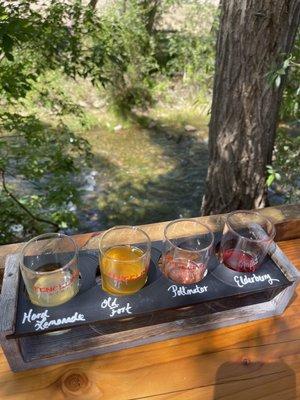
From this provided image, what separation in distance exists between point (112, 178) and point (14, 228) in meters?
2.01

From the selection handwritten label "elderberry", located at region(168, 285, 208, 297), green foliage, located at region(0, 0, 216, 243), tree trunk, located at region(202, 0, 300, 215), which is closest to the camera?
handwritten label "elderberry", located at region(168, 285, 208, 297)

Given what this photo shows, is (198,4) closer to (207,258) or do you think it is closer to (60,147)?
(60,147)

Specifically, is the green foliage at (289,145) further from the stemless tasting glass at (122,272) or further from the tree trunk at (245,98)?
the stemless tasting glass at (122,272)

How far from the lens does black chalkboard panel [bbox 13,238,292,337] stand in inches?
40.5

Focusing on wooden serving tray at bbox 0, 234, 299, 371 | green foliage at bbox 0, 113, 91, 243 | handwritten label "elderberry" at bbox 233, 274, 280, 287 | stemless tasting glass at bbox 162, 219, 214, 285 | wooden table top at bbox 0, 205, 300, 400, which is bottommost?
green foliage at bbox 0, 113, 91, 243

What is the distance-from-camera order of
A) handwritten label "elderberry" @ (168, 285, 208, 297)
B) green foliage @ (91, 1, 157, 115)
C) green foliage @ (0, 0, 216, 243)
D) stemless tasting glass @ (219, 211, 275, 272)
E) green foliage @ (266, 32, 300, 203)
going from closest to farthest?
handwritten label "elderberry" @ (168, 285, 208, 297), stemless tasting glass @ (219, 211, 275, 272), green foliage @ (0, 0, 216, 243), green foliage @ (266, 32, 300, 203), green foliage @ (91, 1, 157, 115)

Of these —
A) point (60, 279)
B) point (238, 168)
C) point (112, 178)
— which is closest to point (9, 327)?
point (60, 279)

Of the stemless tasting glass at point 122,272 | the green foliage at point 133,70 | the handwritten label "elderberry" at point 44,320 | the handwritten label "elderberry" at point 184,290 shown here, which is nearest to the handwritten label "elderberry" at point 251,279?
the handwritten label "elderberry" at point 184,290

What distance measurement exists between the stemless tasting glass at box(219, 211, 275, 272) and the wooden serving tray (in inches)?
1.4

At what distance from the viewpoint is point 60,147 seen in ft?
10.8

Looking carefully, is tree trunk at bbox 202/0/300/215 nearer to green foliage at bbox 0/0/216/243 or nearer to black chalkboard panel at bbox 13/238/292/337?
green foliage at bbox 0/0/216/243

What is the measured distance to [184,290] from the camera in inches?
44.1

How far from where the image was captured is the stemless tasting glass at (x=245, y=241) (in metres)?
1.22

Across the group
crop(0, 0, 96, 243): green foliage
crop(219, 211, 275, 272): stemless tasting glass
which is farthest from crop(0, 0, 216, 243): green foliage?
crop(219, 211, 275, 272): stemless tasting glass
